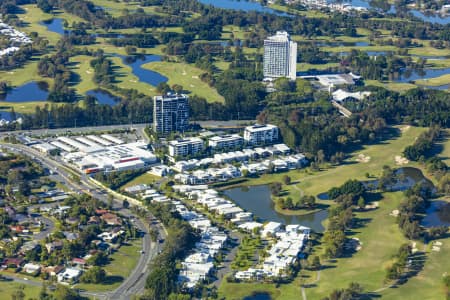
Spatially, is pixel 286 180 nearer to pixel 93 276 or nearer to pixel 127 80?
pixel 93 276

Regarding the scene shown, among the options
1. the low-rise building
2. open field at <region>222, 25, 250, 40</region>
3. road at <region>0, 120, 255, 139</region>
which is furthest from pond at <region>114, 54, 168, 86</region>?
the low-rise building

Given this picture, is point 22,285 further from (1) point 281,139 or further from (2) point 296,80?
(2) point 296,80

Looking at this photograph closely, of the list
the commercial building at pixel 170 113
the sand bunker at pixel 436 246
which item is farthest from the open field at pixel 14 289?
the commercial building at pixel 170 113

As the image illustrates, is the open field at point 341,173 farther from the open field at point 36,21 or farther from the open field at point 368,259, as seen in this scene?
the open field at point 36,21

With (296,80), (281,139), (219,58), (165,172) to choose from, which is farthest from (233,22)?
(165,172)

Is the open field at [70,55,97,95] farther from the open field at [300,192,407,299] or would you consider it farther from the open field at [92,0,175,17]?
the open field at [300,192,407,299]
